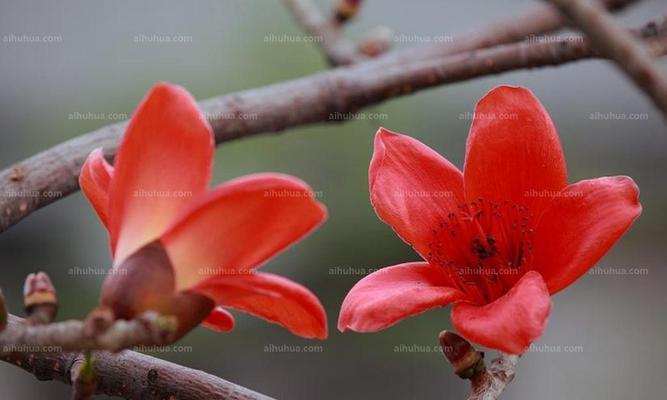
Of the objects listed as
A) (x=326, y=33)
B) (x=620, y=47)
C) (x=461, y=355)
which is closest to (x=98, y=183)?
(x=461, y=355)

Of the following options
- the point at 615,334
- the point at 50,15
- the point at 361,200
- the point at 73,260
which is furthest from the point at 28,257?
the point at 615,334

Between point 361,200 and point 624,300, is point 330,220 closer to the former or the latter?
point 361,200

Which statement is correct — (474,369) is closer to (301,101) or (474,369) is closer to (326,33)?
(301,101)

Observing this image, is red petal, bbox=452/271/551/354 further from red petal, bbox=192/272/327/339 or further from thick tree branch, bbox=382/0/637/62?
thick tree branch, bbox=382/0/637/62

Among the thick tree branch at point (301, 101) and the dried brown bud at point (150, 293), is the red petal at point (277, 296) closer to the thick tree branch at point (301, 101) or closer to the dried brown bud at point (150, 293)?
the dried brown bud at point (150, 293)

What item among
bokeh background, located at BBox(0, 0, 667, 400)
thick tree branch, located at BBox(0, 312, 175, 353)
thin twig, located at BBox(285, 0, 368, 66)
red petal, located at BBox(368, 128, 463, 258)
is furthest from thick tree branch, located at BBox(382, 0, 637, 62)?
thick tree branch, located at BBox(0, 312, 175, 353)

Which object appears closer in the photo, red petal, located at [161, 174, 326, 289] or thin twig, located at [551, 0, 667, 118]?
thin twig, located at [551, 0, 667, 118]
